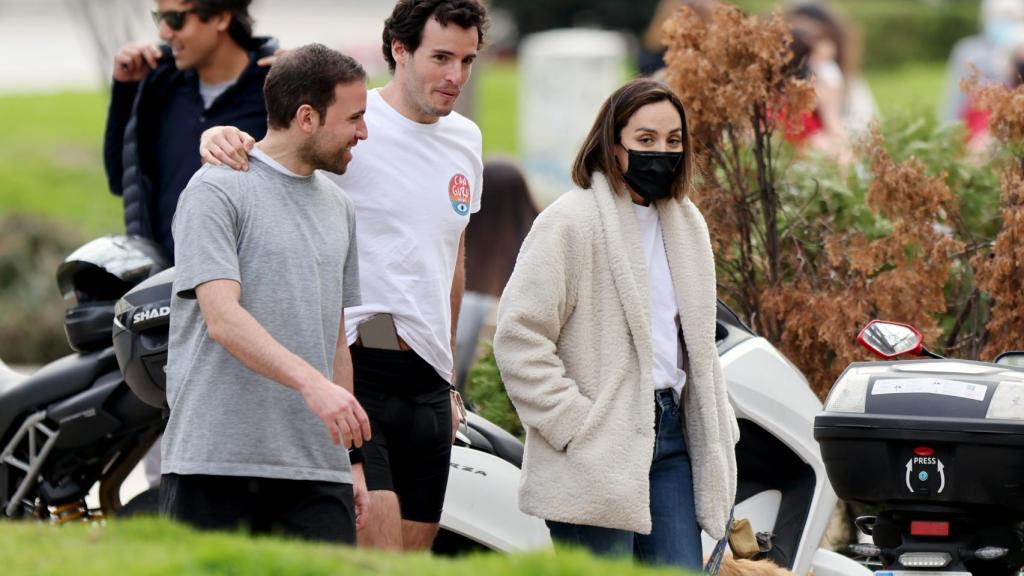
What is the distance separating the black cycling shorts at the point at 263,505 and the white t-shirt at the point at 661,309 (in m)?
0.82

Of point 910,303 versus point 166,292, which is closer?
point 166,292

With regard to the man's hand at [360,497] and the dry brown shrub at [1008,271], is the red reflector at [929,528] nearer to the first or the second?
the dry brown shrub at [1008,271]

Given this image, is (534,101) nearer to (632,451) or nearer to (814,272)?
(814,272)

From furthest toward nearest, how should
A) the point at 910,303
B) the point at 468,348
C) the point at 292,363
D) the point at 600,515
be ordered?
the point at 468,348 < the point at 910,303 < the point at 600,515 < the point at 292,363

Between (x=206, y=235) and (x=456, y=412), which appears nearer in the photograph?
(x=206, y=235)

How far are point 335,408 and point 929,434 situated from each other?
1.50 metres

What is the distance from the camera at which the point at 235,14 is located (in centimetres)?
586

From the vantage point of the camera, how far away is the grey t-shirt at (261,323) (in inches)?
162

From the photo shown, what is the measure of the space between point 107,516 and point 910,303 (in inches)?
104

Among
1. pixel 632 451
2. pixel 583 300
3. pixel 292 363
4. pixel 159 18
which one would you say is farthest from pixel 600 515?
pixel 159 18

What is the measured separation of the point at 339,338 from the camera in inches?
172

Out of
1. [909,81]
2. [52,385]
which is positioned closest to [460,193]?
[52,385]

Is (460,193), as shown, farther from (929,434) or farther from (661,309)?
(929,434)

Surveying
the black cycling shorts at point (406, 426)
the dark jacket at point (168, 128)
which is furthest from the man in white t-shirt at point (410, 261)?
the dark jacket at point (168, 128)
